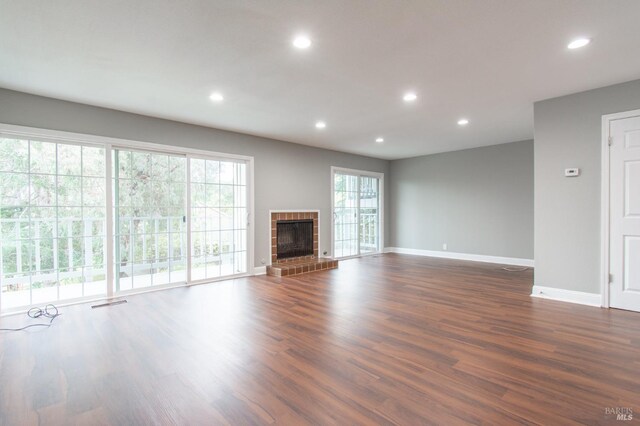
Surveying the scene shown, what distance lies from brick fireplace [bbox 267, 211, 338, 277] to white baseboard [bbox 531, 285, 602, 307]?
347 cm

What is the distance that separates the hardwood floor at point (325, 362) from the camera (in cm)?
178

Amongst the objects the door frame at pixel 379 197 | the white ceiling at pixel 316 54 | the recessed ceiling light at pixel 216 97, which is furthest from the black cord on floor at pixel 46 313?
the door frame at pixel 379 197

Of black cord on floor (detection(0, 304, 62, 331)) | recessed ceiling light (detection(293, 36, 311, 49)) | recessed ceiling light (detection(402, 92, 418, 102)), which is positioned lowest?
black cord on floor (detection(0, 304, 62, 331))

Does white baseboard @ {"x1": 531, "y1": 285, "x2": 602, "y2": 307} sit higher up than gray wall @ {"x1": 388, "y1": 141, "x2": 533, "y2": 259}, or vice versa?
gray wall @ {"x1": 388, "y1": 141, "x2": 533, "y2": 259}

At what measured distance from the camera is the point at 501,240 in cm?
664

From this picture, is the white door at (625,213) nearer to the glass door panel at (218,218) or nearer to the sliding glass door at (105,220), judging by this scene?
the glass door panel at (218,218)

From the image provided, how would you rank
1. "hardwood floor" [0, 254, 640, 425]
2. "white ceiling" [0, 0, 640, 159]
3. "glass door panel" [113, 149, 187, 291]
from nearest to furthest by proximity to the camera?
"hardwood floor" [0, 254, 640, 425]
"white ceiling" [0, 0, 640, 159]
"glass door panel" [113, 149, 187, 291]

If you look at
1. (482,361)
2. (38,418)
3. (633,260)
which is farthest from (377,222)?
(38,418)

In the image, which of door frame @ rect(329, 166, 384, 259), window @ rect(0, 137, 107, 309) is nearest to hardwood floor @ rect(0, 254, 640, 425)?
window @ rect(0, 137, 107, 309)

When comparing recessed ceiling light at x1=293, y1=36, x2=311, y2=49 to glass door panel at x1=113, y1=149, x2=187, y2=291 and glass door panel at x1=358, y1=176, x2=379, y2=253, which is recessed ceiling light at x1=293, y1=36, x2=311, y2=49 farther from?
glass door panel at x1=358, y1=176, x2=379, y2=253

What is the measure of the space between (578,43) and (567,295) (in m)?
2.87

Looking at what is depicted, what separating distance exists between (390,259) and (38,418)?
6.44 m

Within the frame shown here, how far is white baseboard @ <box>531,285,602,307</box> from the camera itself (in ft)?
12.0

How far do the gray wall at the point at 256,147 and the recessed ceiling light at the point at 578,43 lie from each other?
15.0ft
